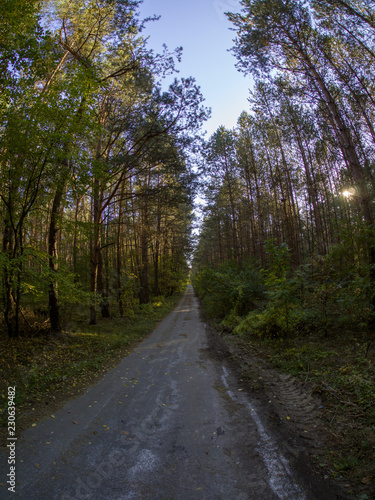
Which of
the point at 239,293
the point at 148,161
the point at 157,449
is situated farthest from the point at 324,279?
the point at 148,161

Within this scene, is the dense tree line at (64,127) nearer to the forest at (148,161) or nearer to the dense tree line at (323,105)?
the forest at (148,161)

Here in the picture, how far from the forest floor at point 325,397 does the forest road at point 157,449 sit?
0.41 metres

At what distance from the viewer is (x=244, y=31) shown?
954 cm

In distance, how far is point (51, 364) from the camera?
6355 millimetres

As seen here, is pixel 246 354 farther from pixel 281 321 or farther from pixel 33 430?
pixel 33 430

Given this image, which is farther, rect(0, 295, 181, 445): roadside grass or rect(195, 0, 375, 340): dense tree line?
rect(195, 0, 375, 340): dense tree line

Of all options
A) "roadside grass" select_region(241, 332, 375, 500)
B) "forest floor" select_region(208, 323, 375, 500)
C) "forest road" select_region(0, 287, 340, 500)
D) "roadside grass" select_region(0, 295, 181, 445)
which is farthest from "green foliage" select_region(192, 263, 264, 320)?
"forest road" select_region(0, 287, 340, 500)

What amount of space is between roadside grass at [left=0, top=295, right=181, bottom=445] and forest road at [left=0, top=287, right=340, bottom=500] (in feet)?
1.53

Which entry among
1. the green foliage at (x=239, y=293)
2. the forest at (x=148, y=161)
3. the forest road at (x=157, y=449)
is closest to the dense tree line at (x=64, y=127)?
the forest at (x=148, y=161)

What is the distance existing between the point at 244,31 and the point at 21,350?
13019 millimetres

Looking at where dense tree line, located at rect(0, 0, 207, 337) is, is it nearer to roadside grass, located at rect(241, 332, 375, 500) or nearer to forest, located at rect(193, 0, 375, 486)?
forest, located at rect(193, 0, 375, 486)

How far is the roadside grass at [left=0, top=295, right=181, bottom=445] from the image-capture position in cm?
452

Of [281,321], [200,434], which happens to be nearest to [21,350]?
[200,434]

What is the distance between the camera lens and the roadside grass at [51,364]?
4.52 m
